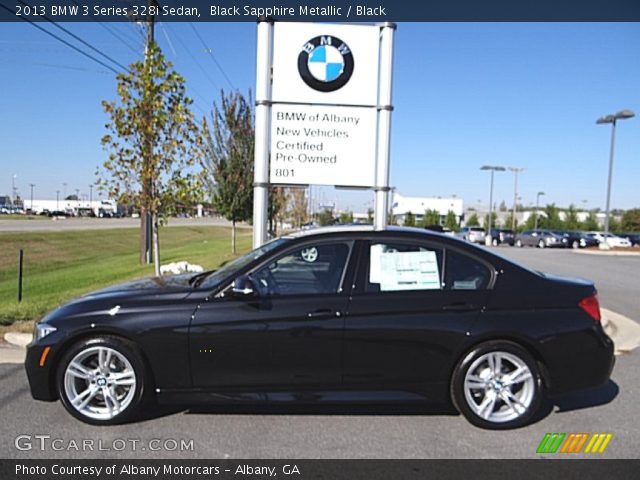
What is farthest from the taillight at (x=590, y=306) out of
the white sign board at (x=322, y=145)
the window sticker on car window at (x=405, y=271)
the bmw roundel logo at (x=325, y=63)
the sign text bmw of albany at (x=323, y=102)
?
the bmw roundel logo at (x=325, y=63)

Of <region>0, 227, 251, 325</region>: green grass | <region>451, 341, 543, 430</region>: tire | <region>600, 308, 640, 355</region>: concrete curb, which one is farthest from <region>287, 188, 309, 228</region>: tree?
<region>451, 341, 543, 430</region>: tire

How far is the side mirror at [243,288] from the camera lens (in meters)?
3.85

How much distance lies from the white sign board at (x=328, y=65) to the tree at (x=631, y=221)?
72808 mm

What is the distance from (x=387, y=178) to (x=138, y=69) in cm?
479

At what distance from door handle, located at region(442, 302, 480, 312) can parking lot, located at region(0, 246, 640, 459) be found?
0.94 m

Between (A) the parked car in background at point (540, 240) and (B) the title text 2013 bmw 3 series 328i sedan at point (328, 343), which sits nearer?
(B) the title text 2013 bmw 3 series 328i sedan at point (328, 343)

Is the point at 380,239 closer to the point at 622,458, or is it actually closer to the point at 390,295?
the point at 390,295

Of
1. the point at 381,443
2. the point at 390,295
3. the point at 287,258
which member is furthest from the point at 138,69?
the point at 381,443

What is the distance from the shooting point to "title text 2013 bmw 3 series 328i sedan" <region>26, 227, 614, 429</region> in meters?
3.84

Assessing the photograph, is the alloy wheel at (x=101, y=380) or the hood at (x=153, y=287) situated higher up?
the hood at (x=153, y=287)

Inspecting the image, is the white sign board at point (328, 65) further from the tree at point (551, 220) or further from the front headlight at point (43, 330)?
the tree at point (551, 220)

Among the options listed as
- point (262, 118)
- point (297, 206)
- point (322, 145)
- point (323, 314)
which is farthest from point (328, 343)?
point (297, 206)

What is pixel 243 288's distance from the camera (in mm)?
3840

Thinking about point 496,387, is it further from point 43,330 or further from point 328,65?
point 328,65
